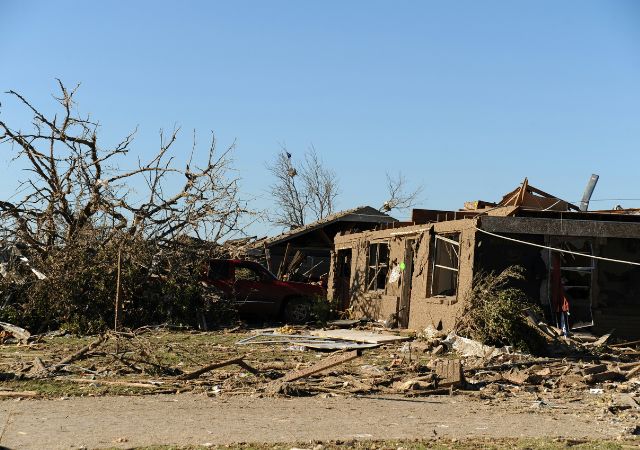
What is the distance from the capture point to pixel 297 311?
23000 mm

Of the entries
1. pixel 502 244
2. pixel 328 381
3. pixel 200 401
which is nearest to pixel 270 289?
pixel 502 244

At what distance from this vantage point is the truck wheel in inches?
901

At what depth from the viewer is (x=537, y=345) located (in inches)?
612

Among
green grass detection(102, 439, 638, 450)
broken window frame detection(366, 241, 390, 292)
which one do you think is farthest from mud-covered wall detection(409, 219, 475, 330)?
green grass detection(102, 439, 638, 450)

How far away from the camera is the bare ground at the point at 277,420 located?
25.9 ft

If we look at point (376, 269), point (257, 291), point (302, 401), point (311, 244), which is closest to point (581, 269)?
point (376, 269)

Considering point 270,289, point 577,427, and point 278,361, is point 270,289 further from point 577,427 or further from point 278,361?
point 577,427

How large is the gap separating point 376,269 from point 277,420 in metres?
14.8

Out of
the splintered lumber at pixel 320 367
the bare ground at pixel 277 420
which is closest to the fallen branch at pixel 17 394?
the bare ground at pixel 277 420

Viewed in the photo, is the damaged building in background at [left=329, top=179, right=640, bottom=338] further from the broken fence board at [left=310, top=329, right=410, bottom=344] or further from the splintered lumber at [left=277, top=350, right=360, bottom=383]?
the splintered lumber at [left=277, top=350, right=360, bottom=383]

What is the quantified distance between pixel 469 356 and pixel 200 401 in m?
6.44

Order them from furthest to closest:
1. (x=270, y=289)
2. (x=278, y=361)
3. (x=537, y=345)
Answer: (x=270, y=289) < (x=537, y=345) < (x=278, y=361)

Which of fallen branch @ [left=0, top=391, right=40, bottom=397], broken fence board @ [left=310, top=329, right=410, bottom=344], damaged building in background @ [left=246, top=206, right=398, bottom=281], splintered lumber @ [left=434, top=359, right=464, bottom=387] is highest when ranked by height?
damaged building in background @ [left=246, top=206, right=398, bottom=281]

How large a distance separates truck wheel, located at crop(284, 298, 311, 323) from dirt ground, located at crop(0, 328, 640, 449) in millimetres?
7646
